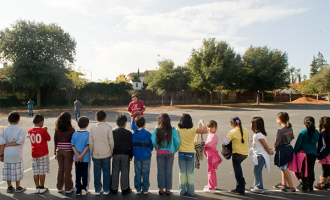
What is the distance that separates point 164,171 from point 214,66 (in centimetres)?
2765

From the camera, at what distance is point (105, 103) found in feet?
108

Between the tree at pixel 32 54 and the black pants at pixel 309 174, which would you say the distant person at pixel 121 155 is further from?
the tree at pixel 32 54

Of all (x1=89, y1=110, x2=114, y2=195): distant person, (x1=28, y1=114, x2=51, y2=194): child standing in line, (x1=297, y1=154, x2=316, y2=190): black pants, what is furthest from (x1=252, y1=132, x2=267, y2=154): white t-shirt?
(x1=28, y1=114, x2=51, y2=194): child standing in line

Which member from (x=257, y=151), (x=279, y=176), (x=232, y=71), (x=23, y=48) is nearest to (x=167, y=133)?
(x=257, y=151)

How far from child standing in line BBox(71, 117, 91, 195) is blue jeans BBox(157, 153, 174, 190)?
1.35 metres

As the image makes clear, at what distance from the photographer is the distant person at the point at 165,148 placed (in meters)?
3.96

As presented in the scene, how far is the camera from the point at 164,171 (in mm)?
4039

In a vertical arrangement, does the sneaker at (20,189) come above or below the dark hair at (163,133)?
below

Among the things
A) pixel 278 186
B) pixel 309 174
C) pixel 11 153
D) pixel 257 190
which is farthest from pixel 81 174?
pixel 309 174

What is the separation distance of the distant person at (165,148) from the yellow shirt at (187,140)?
99mm

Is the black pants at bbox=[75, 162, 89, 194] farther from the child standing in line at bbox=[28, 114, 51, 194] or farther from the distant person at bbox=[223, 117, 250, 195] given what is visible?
the distant person at bbox=[223, 117, 250, 195]

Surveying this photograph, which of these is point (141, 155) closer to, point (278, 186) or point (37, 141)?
point (37, 141)

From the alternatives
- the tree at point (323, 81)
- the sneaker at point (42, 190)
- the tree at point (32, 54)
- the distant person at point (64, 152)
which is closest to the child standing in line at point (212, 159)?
the distant person at point (64, 152)

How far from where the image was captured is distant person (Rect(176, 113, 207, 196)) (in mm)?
3967
